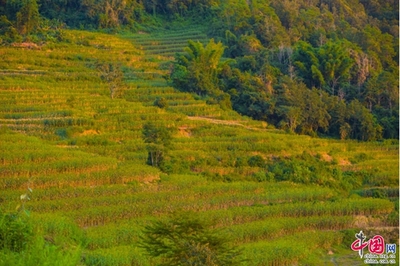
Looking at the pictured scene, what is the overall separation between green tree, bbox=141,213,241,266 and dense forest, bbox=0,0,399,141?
19.0 metres

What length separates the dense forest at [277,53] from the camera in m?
30.0

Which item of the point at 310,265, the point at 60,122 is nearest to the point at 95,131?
the point at 60,122

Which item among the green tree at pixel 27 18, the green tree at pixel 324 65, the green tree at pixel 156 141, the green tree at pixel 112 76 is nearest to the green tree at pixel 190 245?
the green tree at pixel 156 141

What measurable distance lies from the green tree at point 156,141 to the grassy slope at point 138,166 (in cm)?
44

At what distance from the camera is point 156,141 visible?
21391 millimetres

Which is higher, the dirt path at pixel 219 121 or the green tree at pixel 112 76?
the green tree at pixel 112 76

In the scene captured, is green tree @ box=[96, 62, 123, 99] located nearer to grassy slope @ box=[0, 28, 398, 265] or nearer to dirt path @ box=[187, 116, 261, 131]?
grassy slope @ box=[0, 28, 398, 265]

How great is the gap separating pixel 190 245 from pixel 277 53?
27.1m

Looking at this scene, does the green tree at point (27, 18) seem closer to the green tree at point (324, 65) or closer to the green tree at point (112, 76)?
the green tree at point (112, 76)

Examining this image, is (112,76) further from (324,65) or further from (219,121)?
(324,65)

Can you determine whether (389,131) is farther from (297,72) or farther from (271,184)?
(271,184)

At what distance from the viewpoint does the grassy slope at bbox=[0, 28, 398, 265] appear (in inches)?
610

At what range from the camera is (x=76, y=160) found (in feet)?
60.8

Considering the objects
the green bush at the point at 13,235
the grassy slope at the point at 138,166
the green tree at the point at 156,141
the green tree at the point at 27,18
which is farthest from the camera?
the green tree at the point at 27,18
